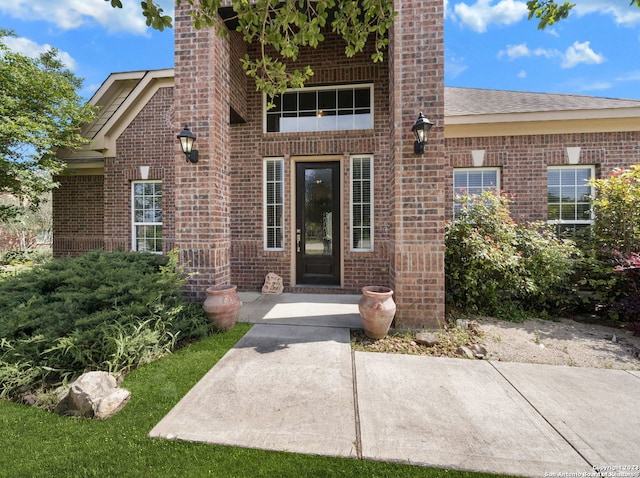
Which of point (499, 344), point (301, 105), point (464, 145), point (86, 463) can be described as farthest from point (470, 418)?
point (301, 105)

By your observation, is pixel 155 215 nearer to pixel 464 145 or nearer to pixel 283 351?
pixel 283 351

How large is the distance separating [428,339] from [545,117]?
17.2 feet

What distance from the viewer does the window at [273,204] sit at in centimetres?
591

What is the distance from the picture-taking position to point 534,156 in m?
5.82

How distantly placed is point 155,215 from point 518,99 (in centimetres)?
935

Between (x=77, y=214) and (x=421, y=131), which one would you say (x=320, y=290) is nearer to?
(x=421, y=131)

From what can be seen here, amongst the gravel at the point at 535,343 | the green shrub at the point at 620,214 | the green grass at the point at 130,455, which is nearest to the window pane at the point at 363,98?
the green shrub at the point at 620,214

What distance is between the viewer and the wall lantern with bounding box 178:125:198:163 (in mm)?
3820

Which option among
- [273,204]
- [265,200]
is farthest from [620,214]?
[265,200]

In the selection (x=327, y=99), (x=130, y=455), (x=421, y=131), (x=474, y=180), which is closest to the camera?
(x=130, y=455)

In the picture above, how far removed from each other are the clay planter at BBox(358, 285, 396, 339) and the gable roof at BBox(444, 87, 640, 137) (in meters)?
4.24

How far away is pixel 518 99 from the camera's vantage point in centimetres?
681

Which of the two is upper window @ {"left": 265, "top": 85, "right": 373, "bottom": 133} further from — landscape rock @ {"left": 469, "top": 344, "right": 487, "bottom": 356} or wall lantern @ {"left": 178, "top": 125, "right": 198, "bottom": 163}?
landscape rock @ {"left": 469, "top": 344, "right": 487, "bottom": 356}

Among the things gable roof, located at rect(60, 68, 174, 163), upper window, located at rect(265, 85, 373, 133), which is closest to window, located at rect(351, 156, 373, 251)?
upper window, located at rect(265, 85, 373, 133)
